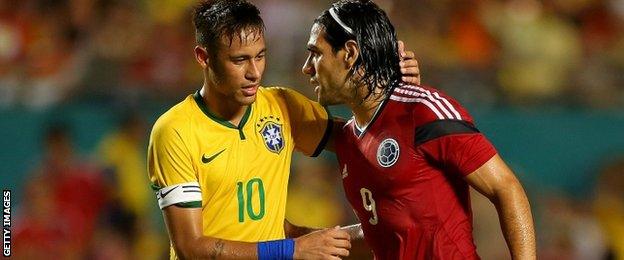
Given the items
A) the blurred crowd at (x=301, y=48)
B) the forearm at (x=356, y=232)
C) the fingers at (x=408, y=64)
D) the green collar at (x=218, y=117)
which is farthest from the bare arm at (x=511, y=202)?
the blurred crowd at (x=301, y=48)

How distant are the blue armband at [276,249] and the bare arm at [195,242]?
0.04 metres

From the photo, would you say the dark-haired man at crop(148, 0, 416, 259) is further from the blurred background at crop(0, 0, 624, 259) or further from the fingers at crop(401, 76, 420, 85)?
the blurred background at crop(0, 0, 624, 259)

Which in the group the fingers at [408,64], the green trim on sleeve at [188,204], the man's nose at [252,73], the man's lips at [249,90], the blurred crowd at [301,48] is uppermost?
the blurred crowd at [301,48]

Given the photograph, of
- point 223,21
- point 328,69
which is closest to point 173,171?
point 223,21

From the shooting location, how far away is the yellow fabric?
4746mm

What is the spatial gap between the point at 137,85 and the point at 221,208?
3.94 m

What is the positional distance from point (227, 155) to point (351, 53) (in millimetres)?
680

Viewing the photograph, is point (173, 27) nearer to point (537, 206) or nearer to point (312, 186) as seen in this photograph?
point (312, 186)

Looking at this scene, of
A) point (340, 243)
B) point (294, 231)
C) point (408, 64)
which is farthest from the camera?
point (294, 231)

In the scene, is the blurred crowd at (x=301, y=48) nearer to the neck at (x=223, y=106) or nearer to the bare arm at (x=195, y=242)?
the neck at (x=223, y=106)

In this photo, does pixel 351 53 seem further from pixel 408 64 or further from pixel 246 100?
pixel 246 100

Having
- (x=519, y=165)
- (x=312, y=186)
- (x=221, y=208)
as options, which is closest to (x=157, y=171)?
(x=221, y=208)

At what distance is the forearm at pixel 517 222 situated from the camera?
14.3 ft

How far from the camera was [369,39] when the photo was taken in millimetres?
4762
